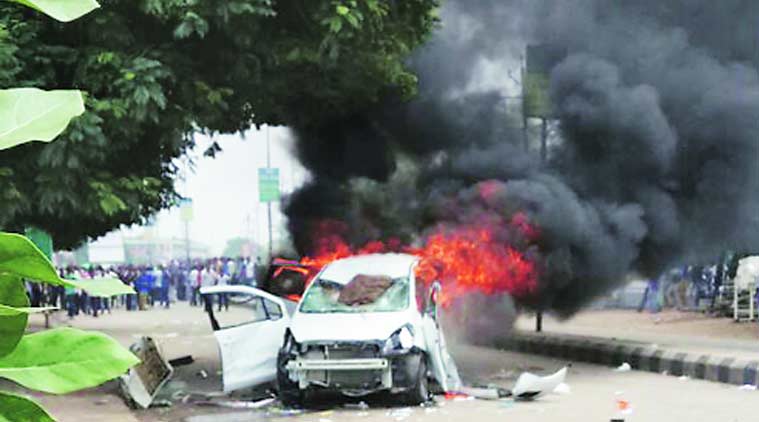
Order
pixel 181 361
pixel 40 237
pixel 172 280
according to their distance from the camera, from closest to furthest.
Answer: pixel 40 237, pixel 181 361, pixel 172 280

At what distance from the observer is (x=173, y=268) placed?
4122 centimetres

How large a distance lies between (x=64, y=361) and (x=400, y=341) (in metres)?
10.5

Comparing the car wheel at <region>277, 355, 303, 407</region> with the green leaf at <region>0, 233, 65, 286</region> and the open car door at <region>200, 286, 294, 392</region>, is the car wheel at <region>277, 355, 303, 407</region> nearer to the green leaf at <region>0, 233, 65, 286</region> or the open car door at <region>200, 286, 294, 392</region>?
the open car door at <region>200, 286, 294, 392</region>

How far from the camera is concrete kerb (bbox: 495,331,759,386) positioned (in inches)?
512

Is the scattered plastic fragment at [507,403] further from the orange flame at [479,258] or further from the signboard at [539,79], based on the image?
the signboard at [539,79]

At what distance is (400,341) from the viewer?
1116 cm

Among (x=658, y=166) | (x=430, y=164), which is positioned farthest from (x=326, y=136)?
(x=658, y=166)

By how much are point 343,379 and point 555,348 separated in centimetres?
677

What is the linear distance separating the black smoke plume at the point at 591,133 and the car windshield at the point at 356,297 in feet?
11.8

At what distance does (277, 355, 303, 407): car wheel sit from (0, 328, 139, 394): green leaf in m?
10.7

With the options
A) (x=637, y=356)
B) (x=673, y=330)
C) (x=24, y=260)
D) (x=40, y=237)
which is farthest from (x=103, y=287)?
(x=673, y=330)

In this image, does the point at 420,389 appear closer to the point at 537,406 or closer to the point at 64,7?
the point at 537,406

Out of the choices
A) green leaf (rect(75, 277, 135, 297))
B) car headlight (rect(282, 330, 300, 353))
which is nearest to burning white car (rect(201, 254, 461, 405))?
car headlight (rect(282, 330, 300, 353))

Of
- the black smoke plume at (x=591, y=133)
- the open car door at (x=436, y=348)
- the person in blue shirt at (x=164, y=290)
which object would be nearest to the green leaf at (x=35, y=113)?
the open car door at (x=436, y=348)
